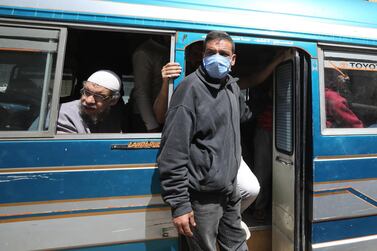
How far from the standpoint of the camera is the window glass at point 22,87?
1.93 meters

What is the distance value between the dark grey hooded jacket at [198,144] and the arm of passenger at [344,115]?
116 cm

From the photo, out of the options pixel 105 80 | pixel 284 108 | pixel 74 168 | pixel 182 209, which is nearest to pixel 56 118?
pixel 74 168

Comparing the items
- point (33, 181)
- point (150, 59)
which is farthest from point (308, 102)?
point (33, 181)

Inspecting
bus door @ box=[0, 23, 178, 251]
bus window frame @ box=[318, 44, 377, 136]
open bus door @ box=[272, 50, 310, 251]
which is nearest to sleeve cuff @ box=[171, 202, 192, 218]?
bus door @ box=[0, 23, 178, 251]

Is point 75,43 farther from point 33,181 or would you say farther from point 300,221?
point 300,221

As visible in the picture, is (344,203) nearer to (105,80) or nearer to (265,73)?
(265,73)

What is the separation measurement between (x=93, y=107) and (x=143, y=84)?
45 centimetres

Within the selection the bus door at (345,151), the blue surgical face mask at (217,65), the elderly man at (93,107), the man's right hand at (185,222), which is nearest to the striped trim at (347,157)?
the bus door at (345,151)

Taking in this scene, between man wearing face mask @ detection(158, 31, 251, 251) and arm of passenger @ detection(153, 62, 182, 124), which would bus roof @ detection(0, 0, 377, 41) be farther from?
man wearing face mask @ detection(158, 31, 251, 251)

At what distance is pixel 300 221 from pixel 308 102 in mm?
980

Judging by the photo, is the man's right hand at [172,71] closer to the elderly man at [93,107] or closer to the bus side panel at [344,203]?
the elderly man at [93,107]

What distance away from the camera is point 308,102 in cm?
243

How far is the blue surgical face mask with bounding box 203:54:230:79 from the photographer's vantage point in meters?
1.79

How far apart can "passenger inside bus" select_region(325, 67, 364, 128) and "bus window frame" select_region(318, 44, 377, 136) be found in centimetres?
5
